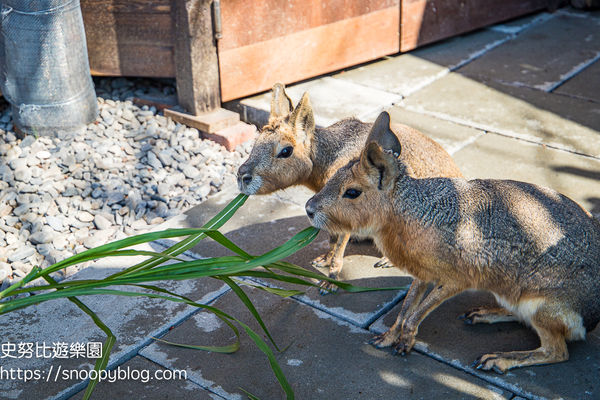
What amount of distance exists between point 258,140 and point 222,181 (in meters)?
1.25

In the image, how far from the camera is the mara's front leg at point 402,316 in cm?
353

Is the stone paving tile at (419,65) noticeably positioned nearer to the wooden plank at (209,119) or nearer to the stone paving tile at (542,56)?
the stone paving tile at (542,56)

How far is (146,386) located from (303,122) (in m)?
1.80

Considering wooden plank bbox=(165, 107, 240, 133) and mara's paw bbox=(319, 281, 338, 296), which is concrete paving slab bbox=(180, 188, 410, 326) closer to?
mara's paw bbox=(319, 281, 338, 296)

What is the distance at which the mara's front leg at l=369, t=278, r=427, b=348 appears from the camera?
3525mm

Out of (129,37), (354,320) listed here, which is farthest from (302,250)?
(129,37)

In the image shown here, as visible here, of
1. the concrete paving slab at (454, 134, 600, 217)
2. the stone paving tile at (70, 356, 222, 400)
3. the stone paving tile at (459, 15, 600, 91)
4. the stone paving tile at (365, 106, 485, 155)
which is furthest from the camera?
the stone paving tile at (459, 15, 600, 91)

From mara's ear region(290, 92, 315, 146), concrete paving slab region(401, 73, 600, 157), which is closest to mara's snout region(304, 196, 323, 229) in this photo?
mara's ear region(290, 92, 315, 146)

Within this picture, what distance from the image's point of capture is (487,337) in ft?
11.8

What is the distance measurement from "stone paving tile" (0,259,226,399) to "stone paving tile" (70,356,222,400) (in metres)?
0.10

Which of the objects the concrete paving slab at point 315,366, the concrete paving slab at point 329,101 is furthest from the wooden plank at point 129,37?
the concrete paving slab at point 315,366

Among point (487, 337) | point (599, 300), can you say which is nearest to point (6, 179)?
point (487, 337)

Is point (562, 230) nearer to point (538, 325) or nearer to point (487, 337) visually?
point (538, 325)

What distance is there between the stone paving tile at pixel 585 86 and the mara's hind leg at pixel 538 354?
3622mm
